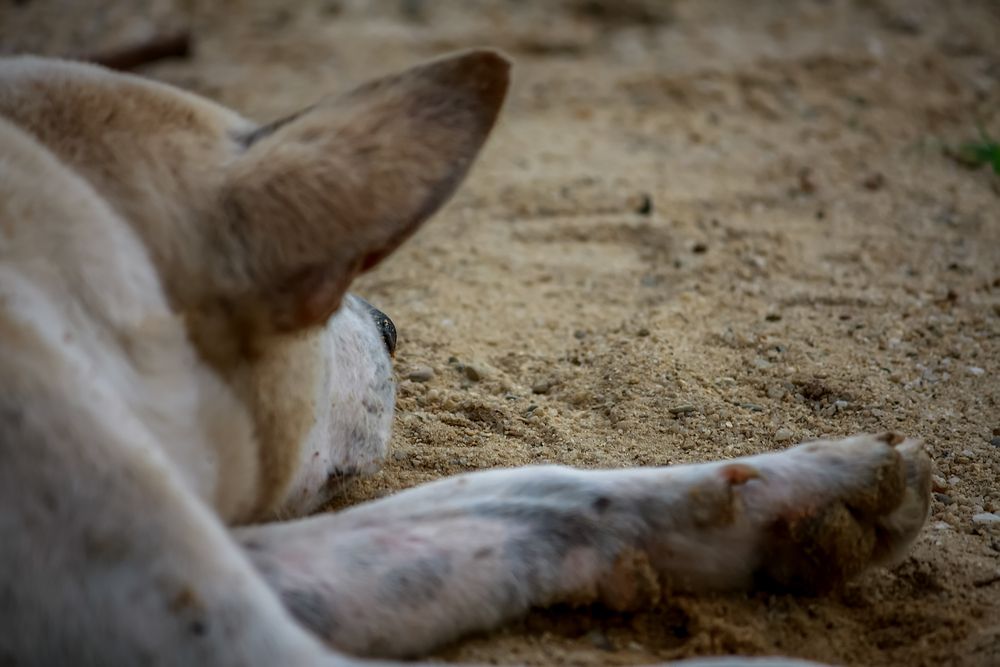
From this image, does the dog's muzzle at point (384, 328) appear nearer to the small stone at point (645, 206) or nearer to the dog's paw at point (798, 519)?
the dog's paw at point (798, 519)

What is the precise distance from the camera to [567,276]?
3631 millimetres

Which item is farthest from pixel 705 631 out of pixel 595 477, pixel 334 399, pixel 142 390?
pixel 142 390

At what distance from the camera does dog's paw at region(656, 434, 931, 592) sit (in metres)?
1.91

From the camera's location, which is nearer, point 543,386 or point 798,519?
point 798,519

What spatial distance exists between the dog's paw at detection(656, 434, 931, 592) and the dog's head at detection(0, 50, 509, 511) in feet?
2.24

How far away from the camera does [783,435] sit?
2.59 meters

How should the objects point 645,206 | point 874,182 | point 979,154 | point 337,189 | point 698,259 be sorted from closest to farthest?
point 337,189
point 698,259
point 645,206
point 874,182
point 979,154

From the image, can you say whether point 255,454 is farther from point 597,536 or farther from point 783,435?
point 783,435

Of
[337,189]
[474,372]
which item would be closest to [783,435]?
[474,372]

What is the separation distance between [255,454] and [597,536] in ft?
1.88

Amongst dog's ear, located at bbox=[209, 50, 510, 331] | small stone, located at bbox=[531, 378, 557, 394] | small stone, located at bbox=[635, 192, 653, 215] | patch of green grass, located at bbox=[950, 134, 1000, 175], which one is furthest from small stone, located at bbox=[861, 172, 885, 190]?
dog's ear, located at bbox=[209, 50, 510, 331]

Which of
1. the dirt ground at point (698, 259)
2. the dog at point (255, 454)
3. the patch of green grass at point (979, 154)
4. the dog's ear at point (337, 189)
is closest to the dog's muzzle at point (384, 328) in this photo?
the dirt ground at point (698, 259)

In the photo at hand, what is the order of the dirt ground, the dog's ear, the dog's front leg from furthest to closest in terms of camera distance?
the dirt ground
the dog's front leg
the dog's ear

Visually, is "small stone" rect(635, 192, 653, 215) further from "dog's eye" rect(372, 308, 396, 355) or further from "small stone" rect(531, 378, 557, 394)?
"dog's eye" rect(372, 308, 396, 355)
